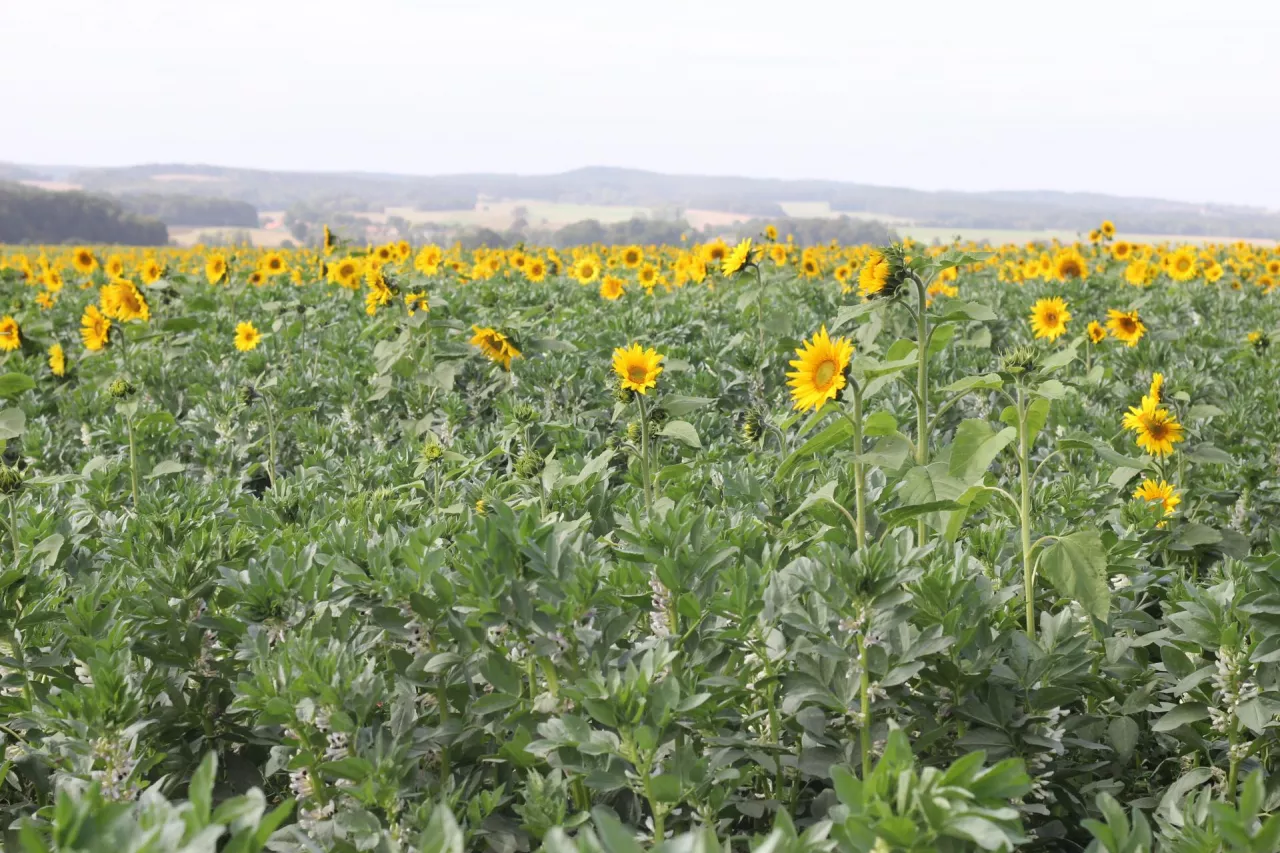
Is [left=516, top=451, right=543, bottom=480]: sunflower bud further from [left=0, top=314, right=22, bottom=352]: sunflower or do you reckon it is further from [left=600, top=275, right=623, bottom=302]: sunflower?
[left=600, top=275, right=623, bottom=302]: sunflower

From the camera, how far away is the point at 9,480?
2701 millimetres

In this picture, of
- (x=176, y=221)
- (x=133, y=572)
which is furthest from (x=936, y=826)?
(x=176, y=221)

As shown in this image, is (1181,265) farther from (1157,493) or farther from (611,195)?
(611,195)

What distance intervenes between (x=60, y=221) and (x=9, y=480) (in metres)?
56.8

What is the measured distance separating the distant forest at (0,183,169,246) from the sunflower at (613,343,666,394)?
2094 inches

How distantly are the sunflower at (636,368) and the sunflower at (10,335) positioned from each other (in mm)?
5112

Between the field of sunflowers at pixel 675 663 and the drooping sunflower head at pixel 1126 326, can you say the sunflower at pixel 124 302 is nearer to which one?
the field of sunflowers at pixel 675 663

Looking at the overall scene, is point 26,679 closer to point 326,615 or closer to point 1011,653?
point 326,615

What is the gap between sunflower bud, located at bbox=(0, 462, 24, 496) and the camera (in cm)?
270

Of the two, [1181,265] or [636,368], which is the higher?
[1181,265]

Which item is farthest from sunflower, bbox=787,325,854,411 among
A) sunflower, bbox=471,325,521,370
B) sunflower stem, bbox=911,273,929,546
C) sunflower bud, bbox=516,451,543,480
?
sunflower, bbox=471,325,521,370

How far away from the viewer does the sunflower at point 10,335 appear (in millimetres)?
6215

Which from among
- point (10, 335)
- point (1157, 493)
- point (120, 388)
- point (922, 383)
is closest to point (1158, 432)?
point (1157, 493)

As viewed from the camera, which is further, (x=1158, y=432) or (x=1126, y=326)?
(x=1126, y=326)
